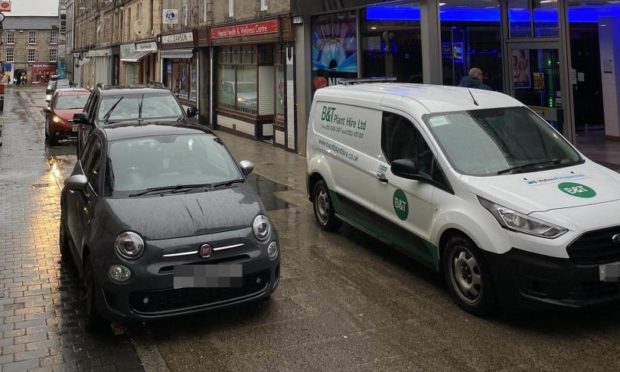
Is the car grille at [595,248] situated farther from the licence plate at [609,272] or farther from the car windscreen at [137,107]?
the car windscreen at [137,107]

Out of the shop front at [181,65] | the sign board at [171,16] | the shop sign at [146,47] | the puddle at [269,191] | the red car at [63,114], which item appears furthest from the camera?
the shop sign at [146,47]

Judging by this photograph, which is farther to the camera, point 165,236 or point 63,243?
point 63,243

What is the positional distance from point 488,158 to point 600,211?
117cm

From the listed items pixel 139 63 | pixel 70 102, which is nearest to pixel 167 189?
pixel 70 102

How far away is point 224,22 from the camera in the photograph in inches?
789

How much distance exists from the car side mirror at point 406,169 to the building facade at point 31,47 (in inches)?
3803

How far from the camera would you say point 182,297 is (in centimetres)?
451

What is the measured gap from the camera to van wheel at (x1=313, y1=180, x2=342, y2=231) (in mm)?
7691

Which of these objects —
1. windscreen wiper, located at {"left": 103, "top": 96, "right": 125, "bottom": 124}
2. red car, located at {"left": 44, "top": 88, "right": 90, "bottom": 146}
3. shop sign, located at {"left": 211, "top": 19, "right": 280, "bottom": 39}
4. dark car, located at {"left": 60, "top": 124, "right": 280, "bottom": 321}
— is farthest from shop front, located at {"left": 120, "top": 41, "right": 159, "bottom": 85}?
dark car, located at {"left": 60, "top": 124, "right": 280, "bottom": 321}

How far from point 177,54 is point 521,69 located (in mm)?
17538

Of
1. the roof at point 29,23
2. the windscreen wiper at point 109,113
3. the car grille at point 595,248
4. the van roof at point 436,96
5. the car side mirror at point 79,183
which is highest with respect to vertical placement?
the roof at point 29,23

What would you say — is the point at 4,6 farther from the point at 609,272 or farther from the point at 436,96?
the point at 609,272

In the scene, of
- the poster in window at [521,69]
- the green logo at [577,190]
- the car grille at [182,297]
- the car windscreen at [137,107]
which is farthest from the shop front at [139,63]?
the green logo at [577,190]

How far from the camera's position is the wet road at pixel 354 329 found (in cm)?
420
